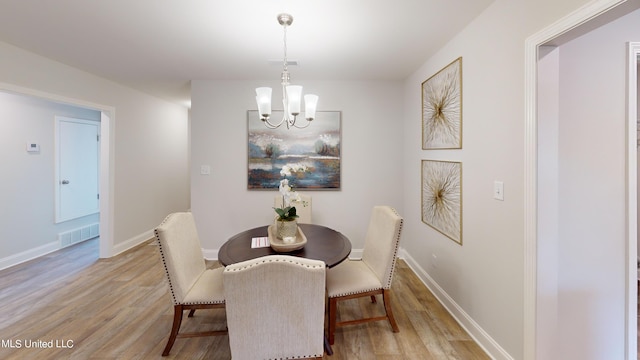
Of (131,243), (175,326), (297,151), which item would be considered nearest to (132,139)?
(131,243)

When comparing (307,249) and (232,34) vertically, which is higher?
(232,34)

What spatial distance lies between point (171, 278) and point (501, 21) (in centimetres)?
271

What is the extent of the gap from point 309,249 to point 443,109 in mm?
1749

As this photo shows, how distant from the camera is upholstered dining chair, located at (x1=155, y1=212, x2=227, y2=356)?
1870 mm

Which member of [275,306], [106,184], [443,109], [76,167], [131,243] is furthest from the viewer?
[76,167]

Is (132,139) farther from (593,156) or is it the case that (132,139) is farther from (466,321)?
(593,156)

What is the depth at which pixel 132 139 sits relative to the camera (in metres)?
4.32

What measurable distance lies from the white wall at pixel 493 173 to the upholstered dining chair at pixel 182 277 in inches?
71.4

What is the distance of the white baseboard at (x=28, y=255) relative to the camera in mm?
3532

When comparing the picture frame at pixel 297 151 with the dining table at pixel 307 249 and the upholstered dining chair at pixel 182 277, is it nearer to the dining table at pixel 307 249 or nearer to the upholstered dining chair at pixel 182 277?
the dining table at pixel 307 249

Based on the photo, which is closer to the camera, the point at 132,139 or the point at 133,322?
the point at 133,322

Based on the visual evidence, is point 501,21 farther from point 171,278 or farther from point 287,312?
point 171,278

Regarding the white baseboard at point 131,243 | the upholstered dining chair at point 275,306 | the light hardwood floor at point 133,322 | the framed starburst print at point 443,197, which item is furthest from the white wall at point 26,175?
the framed starburst print at point 443,197

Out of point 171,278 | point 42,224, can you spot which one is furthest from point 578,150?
point 42,224
